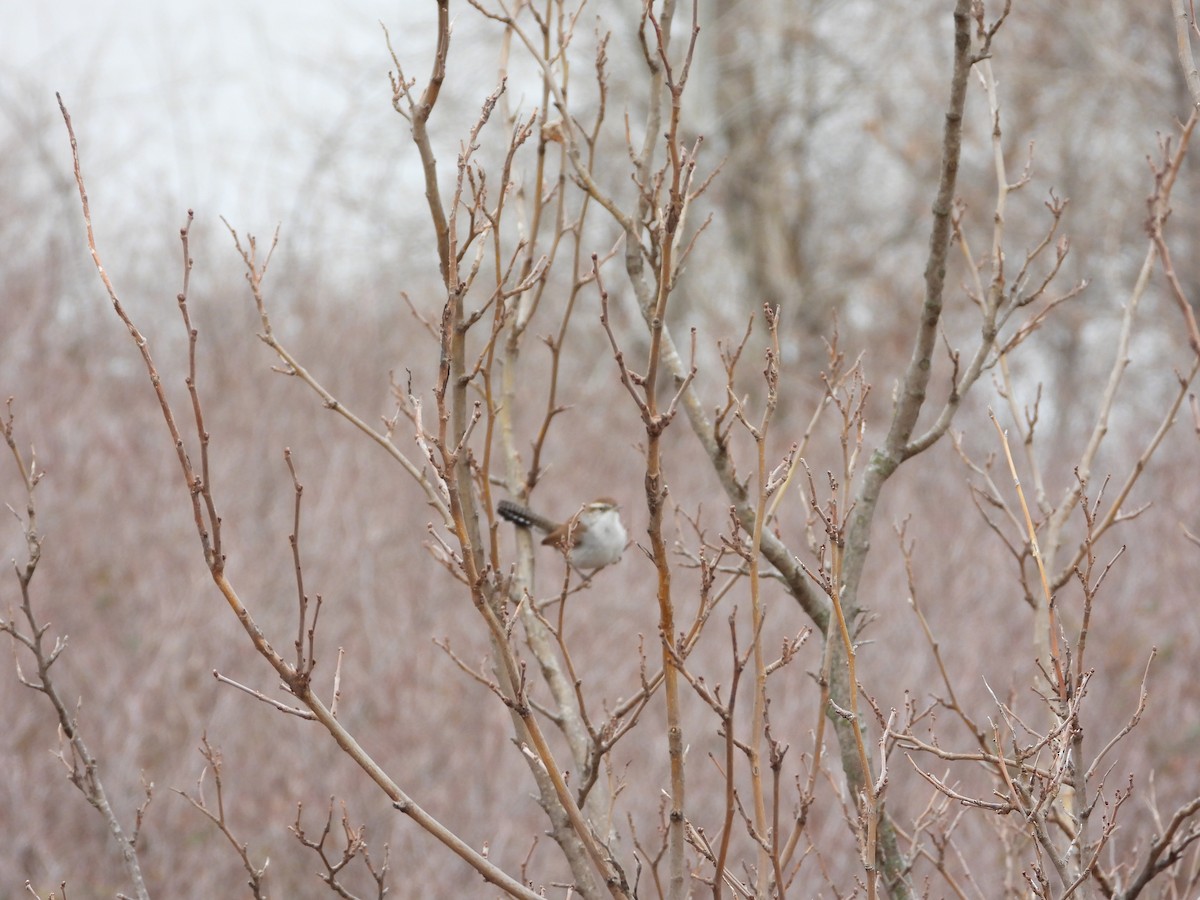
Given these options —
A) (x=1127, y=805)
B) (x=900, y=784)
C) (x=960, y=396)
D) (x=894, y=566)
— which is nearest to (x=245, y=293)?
(x=894, y=566)

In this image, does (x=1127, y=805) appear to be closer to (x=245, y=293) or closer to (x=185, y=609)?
(x=185, y=609)

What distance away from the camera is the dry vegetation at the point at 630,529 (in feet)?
6.49

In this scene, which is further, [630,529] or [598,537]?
[598,537]

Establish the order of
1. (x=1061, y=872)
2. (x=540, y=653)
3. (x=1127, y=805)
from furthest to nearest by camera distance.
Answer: (x=1127, y=805)
(x=540, y=653)
(x=1061, y=872)

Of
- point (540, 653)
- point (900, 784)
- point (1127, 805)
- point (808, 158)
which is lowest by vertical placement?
point (540, 653)

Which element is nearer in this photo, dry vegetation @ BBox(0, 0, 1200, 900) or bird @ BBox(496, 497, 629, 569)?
dry vegetation @ BBox(0, 0, 1200, 900)

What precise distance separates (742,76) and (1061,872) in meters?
19.2

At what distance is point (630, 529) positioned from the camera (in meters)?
3.71

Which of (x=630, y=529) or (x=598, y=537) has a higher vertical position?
(x=598, y=537)

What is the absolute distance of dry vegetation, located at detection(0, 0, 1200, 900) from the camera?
198 cm

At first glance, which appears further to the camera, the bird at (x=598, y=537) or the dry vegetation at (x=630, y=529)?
the bird at (x=598, y=537)

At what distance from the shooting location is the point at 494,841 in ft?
22.5

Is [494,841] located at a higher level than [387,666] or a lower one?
lower

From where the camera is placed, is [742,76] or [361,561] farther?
[742,76]
